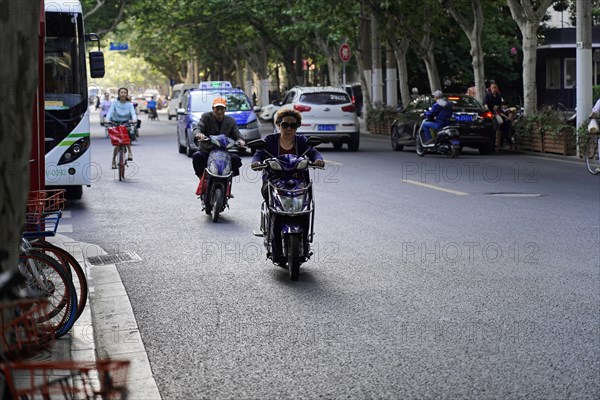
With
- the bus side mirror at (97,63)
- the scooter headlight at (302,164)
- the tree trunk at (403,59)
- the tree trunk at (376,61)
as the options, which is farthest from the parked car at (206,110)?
the scooter headlight at (302,164)

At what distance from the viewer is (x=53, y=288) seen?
7012 mm

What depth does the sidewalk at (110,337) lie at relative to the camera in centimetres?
623

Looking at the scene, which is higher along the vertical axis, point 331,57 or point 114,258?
point 331,57

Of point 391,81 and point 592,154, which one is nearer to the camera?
point 592,154

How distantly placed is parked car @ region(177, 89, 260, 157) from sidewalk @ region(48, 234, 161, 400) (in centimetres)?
1780

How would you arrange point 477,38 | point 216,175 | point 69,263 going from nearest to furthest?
point 69,263, point 216,175, point 477,38

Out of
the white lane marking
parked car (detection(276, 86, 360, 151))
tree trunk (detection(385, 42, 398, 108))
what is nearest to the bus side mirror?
the white lane marking

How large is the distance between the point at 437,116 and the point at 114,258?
1623 centimetres

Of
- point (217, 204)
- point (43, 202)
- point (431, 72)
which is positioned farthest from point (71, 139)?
point (431, 72)

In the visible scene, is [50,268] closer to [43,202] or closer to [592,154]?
[43,202]

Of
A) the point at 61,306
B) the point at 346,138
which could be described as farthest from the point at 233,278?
the point at 346,138

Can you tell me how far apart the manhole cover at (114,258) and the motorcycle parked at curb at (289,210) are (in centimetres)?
156

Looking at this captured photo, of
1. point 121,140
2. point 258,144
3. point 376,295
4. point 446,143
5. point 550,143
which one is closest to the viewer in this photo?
point 376,295

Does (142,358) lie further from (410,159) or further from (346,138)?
(346,138)
